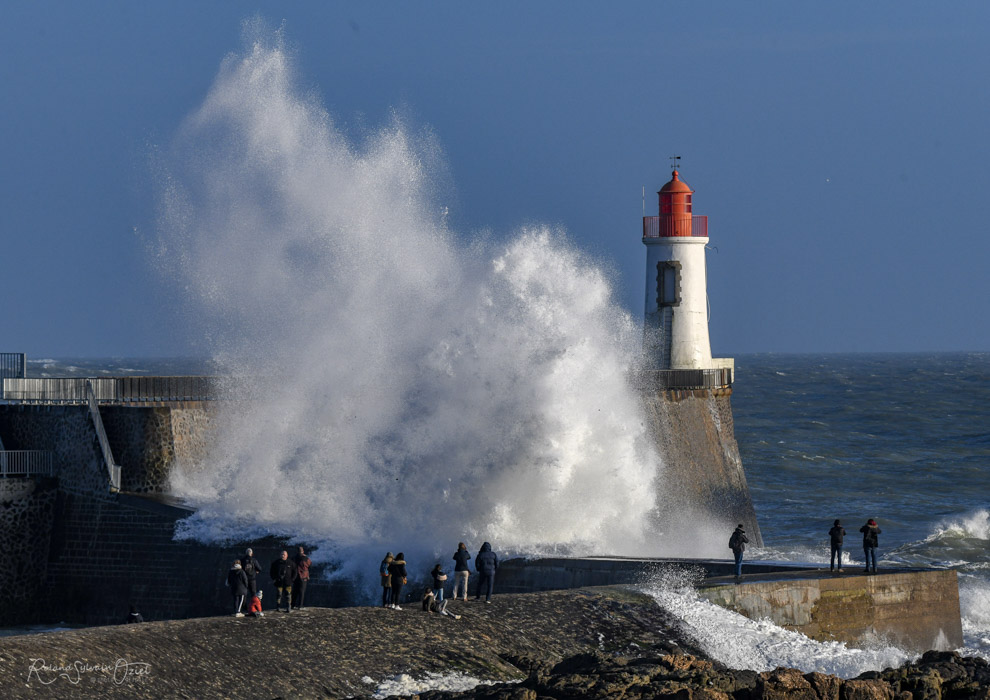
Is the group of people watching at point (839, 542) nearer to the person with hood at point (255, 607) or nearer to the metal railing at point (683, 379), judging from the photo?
the person with hood at point (255, 607)

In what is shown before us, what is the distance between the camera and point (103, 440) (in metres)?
21.2

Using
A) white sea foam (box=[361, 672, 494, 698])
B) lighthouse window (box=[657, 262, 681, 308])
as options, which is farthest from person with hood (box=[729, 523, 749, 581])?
lighthouse window (box=[657, 262, 681, 308])

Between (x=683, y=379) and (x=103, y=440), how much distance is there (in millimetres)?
11187

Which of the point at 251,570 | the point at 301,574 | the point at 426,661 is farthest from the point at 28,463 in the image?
the point at 426,661

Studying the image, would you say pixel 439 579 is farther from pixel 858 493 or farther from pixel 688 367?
pixel 858 493

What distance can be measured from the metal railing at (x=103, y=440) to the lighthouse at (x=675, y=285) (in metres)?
11.1

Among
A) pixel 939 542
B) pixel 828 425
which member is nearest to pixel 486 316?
pixel 939 542

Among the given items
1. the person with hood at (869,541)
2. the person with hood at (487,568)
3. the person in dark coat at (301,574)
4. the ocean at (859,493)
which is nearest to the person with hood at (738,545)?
the ocean at (859,493)

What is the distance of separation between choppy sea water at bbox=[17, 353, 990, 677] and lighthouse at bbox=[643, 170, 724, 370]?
4.32m

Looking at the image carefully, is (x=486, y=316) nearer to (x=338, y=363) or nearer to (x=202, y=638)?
(x=338, y=363)

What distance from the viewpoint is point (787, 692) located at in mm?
12078

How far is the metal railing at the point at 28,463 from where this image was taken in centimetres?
2105

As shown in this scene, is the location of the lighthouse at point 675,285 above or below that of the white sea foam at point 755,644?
above

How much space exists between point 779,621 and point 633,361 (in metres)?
10.4
